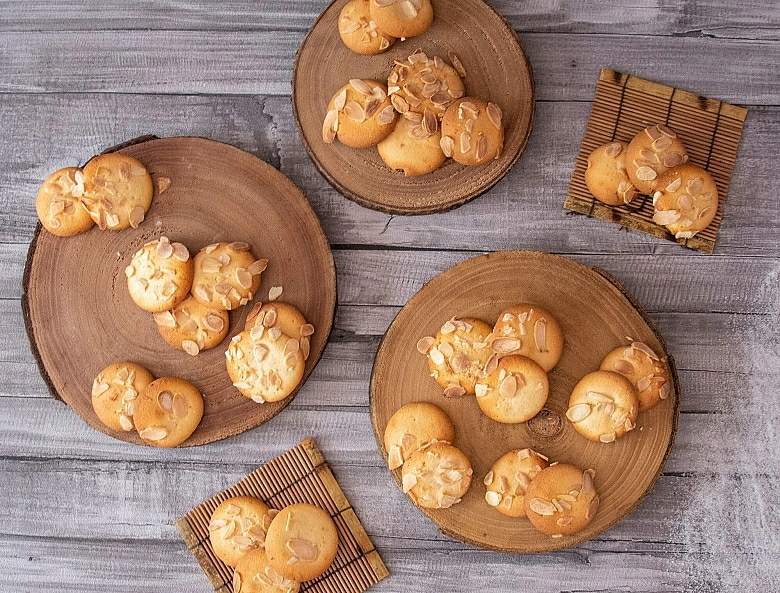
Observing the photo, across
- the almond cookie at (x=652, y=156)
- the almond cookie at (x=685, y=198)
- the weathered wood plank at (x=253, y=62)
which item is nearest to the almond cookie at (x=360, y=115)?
the weathered wood plank at (x=253, y=62)

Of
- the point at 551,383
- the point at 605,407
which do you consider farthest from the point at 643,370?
the point at 551,383

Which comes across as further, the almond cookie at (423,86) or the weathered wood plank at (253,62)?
the weathered wood plank at (253,62)

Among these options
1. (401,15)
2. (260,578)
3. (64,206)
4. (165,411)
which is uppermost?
(401,15)

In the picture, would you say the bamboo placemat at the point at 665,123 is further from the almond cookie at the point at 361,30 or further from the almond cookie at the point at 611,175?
the almond cookie at the point at 361,30

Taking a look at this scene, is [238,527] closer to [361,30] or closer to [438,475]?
[438,475]

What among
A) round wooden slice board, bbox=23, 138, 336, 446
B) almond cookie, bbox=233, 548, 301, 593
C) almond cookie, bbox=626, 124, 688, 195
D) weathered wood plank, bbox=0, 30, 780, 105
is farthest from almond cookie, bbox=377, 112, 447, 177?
almond cookie, bbox=233, 548, 301, 593

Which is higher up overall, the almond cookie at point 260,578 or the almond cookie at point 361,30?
the almond cookie at point 361,30

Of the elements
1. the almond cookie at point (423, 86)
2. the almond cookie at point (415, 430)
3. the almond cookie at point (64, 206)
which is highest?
the almond cookie at point (423, 86)
